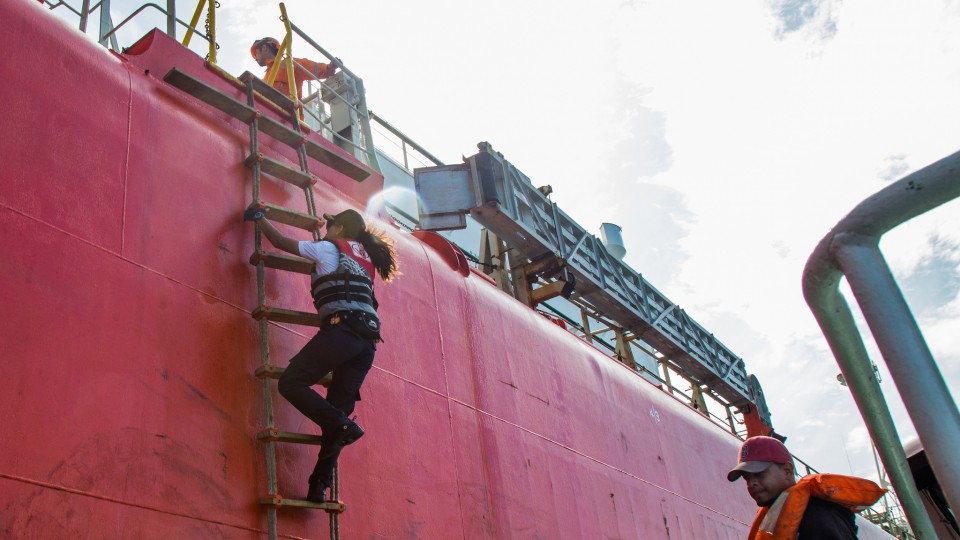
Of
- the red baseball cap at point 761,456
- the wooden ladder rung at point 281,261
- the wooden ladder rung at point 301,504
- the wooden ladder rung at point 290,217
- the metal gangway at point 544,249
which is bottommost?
the red baseball cap at point 761,456

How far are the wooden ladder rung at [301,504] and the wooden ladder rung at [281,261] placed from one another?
1330mm

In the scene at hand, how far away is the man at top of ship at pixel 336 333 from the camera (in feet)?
14.1

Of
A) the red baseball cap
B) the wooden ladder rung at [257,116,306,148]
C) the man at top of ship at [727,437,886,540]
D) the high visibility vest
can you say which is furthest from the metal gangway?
the man at top of ship at [727,437,886,540]

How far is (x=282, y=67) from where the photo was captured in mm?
8773

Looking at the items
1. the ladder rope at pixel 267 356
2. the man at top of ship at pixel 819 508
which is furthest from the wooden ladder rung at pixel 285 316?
the man at top of ship at pixel 819 508

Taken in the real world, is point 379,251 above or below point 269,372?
above

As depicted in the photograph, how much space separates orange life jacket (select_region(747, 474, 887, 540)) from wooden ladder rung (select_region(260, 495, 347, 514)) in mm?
2213

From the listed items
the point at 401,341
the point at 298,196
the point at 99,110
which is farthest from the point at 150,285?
the point at 401,341

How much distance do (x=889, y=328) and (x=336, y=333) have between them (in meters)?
3.40

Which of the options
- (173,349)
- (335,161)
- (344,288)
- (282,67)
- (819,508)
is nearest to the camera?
(819,508)

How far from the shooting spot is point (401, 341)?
19.5 ft

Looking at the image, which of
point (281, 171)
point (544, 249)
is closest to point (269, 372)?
point (281, 171)

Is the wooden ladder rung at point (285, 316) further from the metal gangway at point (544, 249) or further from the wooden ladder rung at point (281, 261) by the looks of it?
the metal gangway at point (544, 249)

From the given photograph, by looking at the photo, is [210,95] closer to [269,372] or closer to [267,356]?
[267,356]
